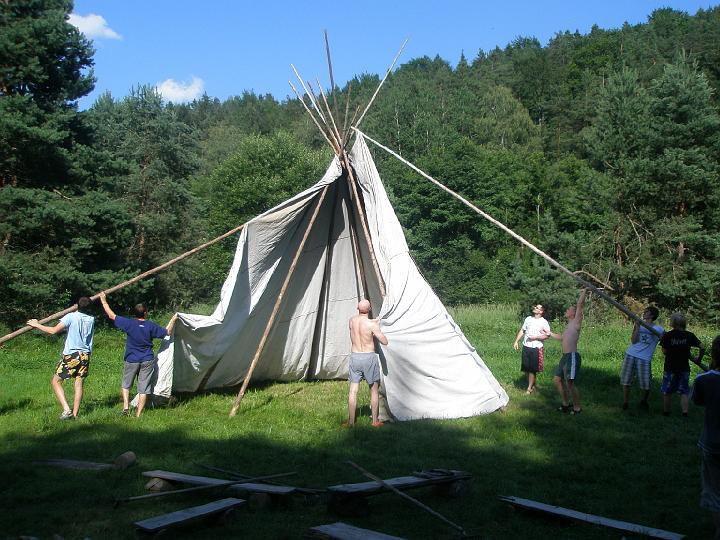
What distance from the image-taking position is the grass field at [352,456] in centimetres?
497

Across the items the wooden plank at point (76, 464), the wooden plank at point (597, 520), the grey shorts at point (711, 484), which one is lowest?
the wooden plank at point (76, 464)

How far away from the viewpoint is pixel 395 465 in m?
6.41

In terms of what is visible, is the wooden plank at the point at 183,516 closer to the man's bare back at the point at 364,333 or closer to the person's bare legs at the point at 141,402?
the man's bare back at the point at 364,333

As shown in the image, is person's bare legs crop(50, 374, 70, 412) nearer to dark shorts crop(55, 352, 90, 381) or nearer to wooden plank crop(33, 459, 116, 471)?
dark shorts crop(55, 352, 90, 381)

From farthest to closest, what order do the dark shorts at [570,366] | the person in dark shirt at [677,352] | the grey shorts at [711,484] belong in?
the dark shorts at [570,366], the person in dark shirt at [677,352], the grey shorts at [711,484]

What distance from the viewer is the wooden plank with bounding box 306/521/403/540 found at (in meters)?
4.06

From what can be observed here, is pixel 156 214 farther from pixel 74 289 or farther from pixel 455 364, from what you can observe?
pixel 455 364

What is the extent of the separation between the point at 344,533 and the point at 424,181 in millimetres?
33312

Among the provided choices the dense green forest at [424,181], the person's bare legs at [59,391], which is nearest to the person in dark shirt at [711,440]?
the dense green forest at [424,181]

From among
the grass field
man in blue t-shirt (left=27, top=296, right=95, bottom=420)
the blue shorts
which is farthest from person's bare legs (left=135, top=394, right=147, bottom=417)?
the blue shorts

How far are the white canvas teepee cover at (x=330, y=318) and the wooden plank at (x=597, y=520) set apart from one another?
3.24 m

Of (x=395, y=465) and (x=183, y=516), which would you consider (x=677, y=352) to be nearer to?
(x=395, y=465)

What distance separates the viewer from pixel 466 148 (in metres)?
39.2

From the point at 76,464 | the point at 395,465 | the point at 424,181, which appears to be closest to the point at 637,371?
the point at 395,465
